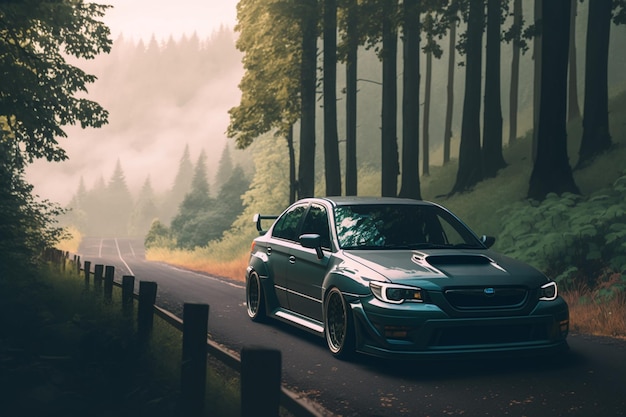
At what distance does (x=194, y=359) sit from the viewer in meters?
6.62

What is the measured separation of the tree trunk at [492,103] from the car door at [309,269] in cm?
1845

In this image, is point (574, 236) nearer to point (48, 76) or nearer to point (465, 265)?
point (465, 265)

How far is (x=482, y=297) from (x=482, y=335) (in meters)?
0.36

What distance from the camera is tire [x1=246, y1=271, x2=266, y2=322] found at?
38.7 feet

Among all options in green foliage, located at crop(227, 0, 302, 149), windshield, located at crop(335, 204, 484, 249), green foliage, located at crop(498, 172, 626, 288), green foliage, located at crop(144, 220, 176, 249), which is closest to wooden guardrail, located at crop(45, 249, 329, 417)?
windshield, located at crop(335, 204, 484, 249)

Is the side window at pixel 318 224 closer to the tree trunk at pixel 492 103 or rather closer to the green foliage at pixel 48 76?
the green foliage at pixel 48 76

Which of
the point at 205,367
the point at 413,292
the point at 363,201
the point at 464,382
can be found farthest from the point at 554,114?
the point at 205,367

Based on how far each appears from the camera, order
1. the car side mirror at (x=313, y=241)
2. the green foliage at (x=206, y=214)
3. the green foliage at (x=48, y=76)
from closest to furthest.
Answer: the car side mirror at (x=313, y=241) < the green foliage at (x=48, y=76) < the green foliage at (x=206, y=214)

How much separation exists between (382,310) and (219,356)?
5.30 ft

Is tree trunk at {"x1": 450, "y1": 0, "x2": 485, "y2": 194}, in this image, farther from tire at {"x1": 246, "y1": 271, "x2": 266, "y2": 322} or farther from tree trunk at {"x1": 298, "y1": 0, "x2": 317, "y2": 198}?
tire at {"x1": 246, "y1": 271, "x2": 266, "y2": 322}

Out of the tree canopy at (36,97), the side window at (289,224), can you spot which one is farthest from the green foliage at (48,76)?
the side window at (289,224)

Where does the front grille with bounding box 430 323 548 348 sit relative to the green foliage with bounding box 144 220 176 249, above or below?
below

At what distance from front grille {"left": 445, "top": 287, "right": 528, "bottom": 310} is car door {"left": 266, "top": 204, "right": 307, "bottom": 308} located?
10.2ft

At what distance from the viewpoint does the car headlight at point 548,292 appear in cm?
828
